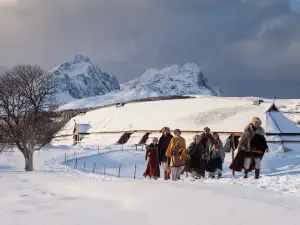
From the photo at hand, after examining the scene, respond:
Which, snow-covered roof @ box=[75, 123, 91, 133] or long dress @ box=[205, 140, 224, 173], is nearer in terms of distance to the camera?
long dress @ box=[205, 140, 224, 173]

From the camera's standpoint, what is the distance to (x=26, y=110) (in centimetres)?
2728

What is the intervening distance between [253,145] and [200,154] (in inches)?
104

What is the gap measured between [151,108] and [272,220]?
196ft

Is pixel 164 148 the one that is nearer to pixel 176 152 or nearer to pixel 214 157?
pixel 176 152

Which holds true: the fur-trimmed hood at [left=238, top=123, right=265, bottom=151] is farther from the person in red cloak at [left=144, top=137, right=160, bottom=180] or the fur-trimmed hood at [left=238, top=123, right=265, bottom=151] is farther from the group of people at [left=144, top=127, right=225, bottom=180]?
the person in red cloak at [left=144, top=137, right=160, bottom=180]

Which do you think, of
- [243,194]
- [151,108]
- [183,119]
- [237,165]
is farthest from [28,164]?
[151,108]

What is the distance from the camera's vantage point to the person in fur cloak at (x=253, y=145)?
519 inches

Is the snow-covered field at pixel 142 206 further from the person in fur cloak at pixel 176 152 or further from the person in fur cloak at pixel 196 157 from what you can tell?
the person in fur cloak at pixel 196 157

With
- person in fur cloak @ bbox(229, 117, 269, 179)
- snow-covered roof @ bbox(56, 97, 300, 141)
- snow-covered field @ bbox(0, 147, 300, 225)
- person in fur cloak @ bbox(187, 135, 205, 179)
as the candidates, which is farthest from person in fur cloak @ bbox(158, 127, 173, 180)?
snow-covered roof @ bbox(56, 97, 300, 141)

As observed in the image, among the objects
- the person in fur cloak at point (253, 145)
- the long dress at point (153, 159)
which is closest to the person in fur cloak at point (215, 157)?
the person in fur cloak at point (253, 145)

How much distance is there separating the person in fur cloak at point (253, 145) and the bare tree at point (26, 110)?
16735 millimetres

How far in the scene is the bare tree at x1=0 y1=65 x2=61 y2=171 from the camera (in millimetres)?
26203

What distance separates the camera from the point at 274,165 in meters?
36.4

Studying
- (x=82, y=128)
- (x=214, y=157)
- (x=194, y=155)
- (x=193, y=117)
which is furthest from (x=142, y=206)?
(x=82, y=128)
